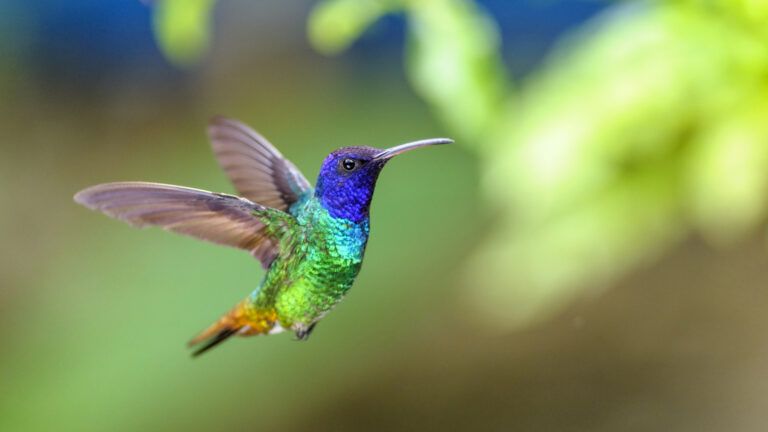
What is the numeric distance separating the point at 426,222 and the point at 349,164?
2304 mm

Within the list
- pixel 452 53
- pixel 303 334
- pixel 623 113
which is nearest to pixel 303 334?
pixel 303 334

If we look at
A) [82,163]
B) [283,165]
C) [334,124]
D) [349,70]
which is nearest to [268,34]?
[334,124]

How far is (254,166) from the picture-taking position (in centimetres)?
47

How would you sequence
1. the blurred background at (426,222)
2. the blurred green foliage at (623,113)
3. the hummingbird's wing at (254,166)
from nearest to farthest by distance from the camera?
the hummingbird's wing at (254,166), the blurred green foliage at (623,113), the blurred background at (426,222)

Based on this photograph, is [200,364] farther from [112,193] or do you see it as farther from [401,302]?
[112,193]

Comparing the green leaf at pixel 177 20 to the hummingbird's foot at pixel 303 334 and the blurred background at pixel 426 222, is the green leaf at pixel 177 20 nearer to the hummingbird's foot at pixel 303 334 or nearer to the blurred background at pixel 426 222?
the blurred background at pixel 426 222

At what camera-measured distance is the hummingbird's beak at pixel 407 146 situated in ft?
1.04

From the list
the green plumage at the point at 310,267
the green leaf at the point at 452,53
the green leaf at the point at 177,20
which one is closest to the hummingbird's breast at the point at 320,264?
the green plumage at the point at 310,267

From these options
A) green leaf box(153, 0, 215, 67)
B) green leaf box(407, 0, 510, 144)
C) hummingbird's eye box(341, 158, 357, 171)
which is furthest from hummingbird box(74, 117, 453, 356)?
green leaf box(407, 0, 510, 144)

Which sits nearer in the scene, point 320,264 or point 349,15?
point 320,264

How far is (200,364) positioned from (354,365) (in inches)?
18.5

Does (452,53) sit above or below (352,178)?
above

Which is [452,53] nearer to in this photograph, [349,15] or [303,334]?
[349,15]

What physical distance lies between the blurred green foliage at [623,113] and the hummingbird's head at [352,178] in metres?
0.61
